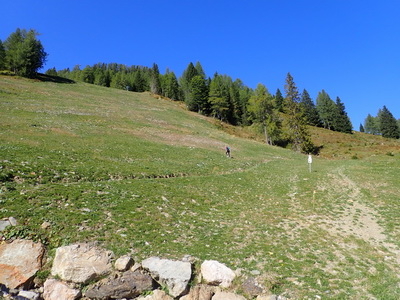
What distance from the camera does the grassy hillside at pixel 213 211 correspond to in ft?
31.3

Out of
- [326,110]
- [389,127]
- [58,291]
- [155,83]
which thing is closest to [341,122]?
[326,110]

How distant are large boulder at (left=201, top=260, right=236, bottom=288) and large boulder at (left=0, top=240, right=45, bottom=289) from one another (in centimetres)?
598

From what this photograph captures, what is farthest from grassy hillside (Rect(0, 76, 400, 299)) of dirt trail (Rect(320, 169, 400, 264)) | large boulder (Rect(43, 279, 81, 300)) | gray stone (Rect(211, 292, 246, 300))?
large boulder (Rect(43, 279, 81, 300))

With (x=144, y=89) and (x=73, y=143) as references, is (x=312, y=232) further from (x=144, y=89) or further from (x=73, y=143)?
(x=144, y=89)

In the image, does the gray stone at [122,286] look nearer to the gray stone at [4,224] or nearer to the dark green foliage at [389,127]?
the gray stone at [4,224]

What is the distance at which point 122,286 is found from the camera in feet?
26.0

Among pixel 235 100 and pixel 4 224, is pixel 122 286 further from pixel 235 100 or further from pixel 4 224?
pixel 235 100

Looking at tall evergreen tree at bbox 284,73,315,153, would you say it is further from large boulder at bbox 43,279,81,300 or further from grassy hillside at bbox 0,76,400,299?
large boulder at bbox 43,279,81,300

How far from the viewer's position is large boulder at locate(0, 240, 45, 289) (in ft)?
25.7

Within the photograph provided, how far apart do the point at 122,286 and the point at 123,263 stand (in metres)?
0.83

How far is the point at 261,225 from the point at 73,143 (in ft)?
79.8

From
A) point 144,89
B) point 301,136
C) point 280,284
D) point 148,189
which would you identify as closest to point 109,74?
point 144,89

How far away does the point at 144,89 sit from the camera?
5551 inches

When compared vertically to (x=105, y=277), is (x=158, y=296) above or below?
below
